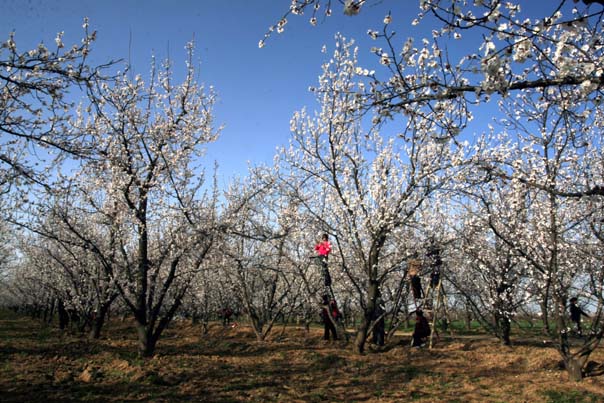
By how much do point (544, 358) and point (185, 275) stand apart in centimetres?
870

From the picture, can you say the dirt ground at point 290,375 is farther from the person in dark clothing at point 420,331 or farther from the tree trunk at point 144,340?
the person in dark clothing at point 420,331

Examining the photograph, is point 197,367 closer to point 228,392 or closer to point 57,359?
point 228,392

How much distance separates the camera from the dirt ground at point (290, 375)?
7.25 m

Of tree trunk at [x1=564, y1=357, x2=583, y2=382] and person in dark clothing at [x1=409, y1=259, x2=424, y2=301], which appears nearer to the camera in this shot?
tree trunk at [x1=564, y1=357, x2=583, y2=382]

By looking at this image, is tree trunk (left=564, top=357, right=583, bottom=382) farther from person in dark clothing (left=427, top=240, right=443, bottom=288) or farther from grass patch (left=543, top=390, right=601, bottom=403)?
person in dark clothing (left=427, top=240, right=443, bottom=288)

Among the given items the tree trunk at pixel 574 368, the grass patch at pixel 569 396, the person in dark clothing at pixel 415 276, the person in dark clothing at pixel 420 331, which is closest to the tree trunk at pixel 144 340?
the person in dark clothing at pixel 415 276

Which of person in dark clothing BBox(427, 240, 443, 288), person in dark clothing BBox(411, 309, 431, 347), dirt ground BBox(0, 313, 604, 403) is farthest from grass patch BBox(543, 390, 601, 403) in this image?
person in dark clothing BBox(411, 309, 431, 347)

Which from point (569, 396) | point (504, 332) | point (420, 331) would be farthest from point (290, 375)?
point (504, 332)

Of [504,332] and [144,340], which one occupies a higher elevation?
[144,340]

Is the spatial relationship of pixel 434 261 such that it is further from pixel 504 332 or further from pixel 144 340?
pixel 144 340

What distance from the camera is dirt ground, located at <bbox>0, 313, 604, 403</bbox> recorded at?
285 inches

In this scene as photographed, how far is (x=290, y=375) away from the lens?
8836mm

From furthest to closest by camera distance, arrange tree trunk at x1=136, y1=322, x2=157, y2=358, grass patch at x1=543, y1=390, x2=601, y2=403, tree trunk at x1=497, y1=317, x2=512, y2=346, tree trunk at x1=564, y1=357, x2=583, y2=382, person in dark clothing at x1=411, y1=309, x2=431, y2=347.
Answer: tree trunk at x1=497, y1=317, x2=512, y2=346 < person in dark clothing at x1=411, y1=309, x2=431, y2=347 < tree trunk at x1=136, y1=322, x2=157, y2=358 < tree trunk at x1=564, y1=357, x2=583, y2=382 < grass patch at x1=543, y1=390, x2=601, y2=403

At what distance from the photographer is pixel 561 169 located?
27.7 ft
